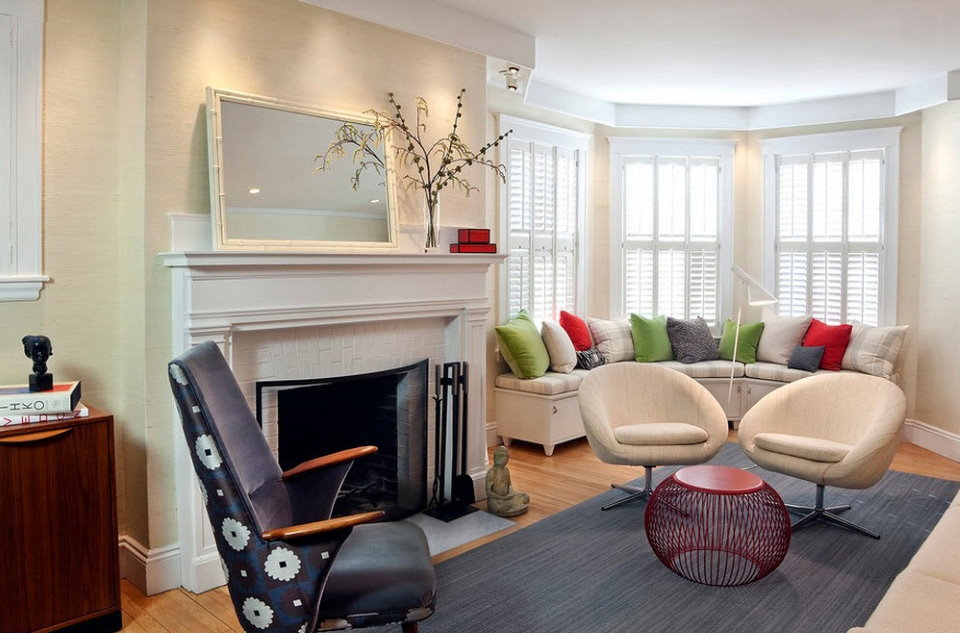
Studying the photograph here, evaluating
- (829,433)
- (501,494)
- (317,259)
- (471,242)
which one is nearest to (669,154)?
(471,242)

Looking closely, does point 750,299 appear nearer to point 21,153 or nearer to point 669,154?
point 669,154

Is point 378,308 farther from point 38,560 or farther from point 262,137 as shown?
point 38,560

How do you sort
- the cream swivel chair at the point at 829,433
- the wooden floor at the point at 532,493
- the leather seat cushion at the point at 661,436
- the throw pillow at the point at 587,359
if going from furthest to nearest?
1. the throw pillow at the point at 587,359
2. the leather seat cushion at the point at 661,436
3. the cream swivel chair at the point at 829,433
4. the wooden floor at the point at 532,493

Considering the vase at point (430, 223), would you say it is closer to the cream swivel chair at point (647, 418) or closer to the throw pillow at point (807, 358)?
the cream swivel chair at point (647, 418)

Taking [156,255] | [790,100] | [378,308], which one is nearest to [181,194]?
[156,255]

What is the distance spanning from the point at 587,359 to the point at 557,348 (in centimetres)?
37

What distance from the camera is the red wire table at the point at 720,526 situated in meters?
3.16

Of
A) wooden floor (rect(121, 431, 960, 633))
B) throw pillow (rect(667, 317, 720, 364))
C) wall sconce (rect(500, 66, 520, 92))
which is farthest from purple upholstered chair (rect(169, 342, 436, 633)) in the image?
throw pillow (rect(667, 317, 720, 364))

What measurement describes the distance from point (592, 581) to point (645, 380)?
1.47 m

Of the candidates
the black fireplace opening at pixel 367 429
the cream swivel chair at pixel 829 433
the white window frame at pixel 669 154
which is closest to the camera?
the black fireplace opening at pixel 367 429

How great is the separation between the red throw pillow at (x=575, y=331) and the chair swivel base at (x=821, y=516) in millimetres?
2141

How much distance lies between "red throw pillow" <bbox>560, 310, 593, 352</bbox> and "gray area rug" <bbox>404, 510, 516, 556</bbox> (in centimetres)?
214

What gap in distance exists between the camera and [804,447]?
3.69 metres

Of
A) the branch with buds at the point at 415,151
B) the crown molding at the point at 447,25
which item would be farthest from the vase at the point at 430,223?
the crown molding at the point at 447,25
